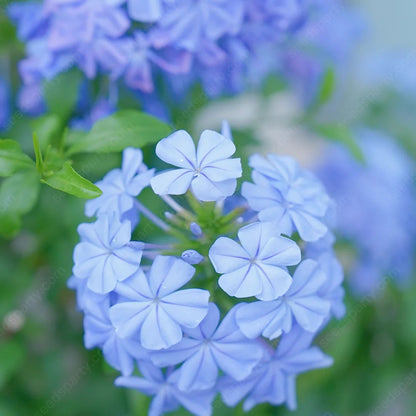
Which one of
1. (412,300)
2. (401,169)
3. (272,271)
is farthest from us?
(401,169)

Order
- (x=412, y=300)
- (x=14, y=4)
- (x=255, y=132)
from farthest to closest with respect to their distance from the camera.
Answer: (x=412, y=300), (x=255, y=132), (x=14, y=4)

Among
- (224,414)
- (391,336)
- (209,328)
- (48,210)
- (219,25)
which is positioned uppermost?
(219,25)

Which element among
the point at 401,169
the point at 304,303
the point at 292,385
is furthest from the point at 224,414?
the point at 401,169

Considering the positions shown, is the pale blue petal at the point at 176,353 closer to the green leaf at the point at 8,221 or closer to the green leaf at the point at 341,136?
the green leaf at the point at 8,221

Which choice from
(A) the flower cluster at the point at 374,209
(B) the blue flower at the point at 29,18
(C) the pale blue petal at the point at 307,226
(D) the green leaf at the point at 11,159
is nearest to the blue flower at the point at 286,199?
(C) the pale blue petal at the point at 307,226

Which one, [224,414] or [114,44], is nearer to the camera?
[114,44]

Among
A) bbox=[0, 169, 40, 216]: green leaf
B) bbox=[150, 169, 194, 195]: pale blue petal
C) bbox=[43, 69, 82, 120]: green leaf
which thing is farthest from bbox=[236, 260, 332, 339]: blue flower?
bbox=[43, 69, 82, 120]: green leaf

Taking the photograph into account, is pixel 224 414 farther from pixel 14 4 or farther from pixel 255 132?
pixel 14 4
